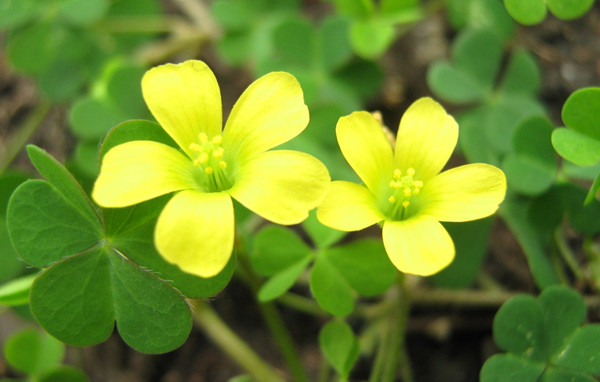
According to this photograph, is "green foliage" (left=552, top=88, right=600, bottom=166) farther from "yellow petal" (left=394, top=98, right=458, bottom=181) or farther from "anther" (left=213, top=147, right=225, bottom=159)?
"anther" (left=213, top=147, right=225, bottom=159)

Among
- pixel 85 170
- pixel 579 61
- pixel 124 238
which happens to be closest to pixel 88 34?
pixel 85 170

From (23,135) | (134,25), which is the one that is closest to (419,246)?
(134,25)

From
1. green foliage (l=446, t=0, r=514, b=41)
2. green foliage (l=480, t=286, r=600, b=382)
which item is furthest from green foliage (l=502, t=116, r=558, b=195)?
green foliage (l=446, t=0, r=514, b=41)

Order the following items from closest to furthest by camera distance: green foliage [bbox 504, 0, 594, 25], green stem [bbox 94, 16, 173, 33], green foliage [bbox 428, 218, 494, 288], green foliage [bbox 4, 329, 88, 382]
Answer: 1. green foliage [bbox 504, 0, 594, 25]
2. green foliage [bbox 428, 218, 494, 288]
3. green foliage [bbox 4, 329, 88, 382]
4. green stem [bbox 94, 16, 173, 33]

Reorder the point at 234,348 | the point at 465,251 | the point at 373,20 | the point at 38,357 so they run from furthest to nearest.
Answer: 1. the point at 373,20
2. the point at 38,357
3. the point at 234,348
4. the point at 465,251

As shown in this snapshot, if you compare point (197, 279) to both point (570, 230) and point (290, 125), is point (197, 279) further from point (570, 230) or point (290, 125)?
point (570, 230)

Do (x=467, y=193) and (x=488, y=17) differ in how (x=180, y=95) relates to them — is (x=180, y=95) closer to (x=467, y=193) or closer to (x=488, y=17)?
(x=467, y=193)
